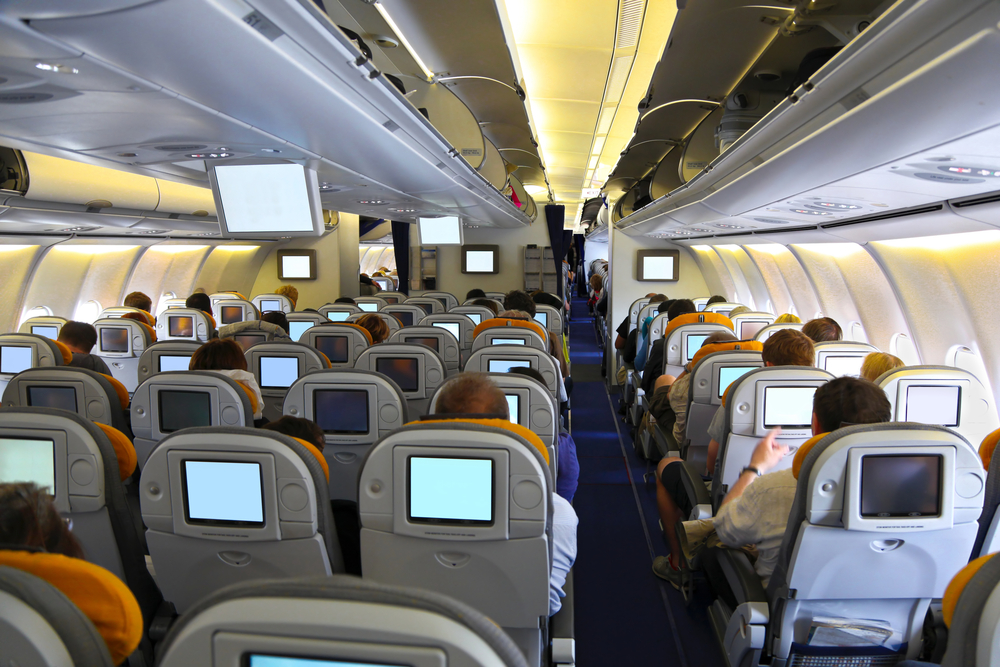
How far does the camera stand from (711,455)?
457 centimetres

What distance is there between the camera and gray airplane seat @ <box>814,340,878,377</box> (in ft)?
17.1

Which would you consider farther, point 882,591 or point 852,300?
point 852,300

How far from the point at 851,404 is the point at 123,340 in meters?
8.64

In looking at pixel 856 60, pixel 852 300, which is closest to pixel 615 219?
pixel 852 300

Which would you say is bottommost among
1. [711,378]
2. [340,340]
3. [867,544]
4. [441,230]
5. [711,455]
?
[711,455]

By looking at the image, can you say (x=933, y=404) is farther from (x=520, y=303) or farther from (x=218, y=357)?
(x=520, y=303)

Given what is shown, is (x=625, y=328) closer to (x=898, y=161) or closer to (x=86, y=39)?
(x=898, y=161)

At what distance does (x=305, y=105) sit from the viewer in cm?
323

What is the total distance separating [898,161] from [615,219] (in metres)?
10.8

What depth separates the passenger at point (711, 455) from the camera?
14.3 feet

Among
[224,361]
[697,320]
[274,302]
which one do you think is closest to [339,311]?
[274,302]

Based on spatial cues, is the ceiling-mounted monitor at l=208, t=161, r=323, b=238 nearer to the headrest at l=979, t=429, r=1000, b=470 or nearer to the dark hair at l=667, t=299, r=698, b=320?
the headrest at l=979, t=429, r=1000, b=470

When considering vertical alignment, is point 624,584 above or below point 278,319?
below

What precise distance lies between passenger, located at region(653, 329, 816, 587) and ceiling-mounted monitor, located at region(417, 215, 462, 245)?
8.82 metres
